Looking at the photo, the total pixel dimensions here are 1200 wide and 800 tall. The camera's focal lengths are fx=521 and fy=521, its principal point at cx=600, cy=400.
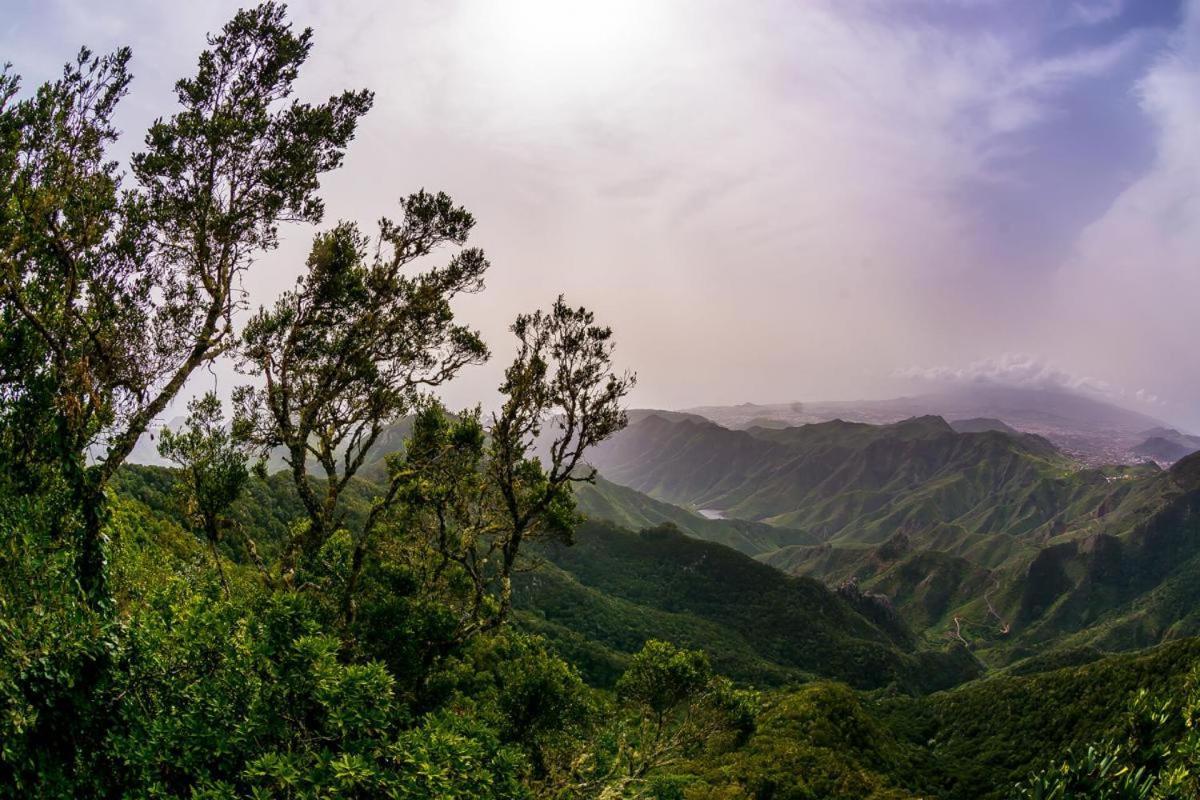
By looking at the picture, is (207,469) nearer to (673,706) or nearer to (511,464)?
(511,464)

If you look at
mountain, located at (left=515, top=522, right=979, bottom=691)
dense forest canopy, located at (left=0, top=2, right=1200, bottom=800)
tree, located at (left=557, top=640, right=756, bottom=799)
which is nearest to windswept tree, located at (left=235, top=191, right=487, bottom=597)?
dense forest canopy, located at (left=0, top=2, right=1200, bottom=800)

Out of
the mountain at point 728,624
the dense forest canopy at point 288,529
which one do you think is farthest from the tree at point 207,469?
the mountain at point 728,624

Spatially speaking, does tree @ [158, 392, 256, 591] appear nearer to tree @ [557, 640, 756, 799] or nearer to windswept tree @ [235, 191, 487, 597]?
windswept tree @ [235, 191, 487, 597]

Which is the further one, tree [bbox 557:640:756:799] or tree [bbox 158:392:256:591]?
tree [bbox 557:640:756:799]

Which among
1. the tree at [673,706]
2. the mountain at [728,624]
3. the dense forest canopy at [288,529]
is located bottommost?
the mountain at [728,624]

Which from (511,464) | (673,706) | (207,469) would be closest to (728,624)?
(673,706)

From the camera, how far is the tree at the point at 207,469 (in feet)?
49.3

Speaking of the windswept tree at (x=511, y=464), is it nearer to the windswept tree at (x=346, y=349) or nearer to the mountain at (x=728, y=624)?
the windswept tree at (x=346, y=349)

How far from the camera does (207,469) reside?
49.4 feet

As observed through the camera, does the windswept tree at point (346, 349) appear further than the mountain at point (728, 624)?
No

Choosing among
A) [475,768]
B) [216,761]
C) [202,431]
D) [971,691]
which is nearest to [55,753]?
[216,761]

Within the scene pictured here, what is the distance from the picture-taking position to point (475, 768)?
8711 mm

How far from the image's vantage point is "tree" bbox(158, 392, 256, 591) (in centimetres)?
1503

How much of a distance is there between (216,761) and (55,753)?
2431 mm
